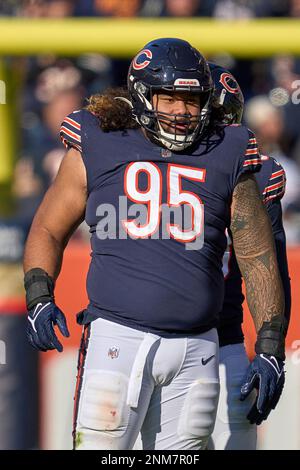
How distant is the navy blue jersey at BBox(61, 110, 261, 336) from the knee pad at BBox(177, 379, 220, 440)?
0.19m

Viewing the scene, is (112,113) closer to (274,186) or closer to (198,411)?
(274,186)

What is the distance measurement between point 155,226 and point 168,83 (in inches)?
18.2

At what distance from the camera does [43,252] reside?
10.4 feet

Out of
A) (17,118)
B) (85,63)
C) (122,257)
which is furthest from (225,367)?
(85,63)

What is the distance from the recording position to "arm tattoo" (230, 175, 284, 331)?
3176 millimetres

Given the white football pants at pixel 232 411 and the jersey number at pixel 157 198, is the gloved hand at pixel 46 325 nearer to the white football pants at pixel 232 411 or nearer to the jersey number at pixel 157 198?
the jersey number at pixel 157 198

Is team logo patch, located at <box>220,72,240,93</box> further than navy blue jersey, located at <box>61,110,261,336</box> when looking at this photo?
Yes

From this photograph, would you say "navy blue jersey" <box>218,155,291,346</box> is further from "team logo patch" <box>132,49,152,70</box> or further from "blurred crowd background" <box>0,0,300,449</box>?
"blurred crowd background" <box>0,0,300,449</box>

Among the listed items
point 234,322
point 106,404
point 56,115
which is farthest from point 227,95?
point 56,115

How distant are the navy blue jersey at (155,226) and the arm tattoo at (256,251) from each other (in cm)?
6

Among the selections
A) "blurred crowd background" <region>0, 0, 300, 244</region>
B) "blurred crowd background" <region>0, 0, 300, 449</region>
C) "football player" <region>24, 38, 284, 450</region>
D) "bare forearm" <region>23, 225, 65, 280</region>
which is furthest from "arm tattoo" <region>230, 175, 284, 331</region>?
"blurred crowd background" <region>0, 0, 300, 244</region>

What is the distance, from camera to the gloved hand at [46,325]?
3.04 metres

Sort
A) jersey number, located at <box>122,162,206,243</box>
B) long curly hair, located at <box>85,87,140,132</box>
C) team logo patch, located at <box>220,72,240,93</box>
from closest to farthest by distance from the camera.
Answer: jersey number, located at <box>122,162,206,243</box>, long curly hair, located at <box>85,87,140,132</box>, team logo patch, located at <box>220,72,240,93</box>

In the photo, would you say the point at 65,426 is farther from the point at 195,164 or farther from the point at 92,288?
the point at 195,164
